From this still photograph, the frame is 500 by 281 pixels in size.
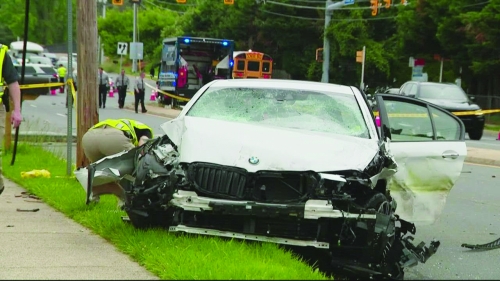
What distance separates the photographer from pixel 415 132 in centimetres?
910

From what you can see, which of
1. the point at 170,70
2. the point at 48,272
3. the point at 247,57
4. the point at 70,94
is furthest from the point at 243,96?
the point at 247,57

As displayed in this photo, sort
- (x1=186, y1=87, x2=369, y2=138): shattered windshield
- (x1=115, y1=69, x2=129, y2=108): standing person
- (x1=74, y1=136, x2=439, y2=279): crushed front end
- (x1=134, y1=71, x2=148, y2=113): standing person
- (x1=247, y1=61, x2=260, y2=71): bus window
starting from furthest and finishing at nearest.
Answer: (x1=247, y1=61, x2=260, y2=71): bus window, (x1=115, y1=69, x2=129, y2=108): standing person, (x1=134, y1=71, x2=148, y2=113): standing person, (x1=186, y1=87, x2=369, y2=138): shattered windshield, (x1=74, y1=136, x2=439, y2=279): crushed front end

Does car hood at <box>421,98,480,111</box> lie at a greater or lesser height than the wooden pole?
lesser

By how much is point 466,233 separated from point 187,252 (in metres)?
4.18

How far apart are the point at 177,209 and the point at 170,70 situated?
113ft

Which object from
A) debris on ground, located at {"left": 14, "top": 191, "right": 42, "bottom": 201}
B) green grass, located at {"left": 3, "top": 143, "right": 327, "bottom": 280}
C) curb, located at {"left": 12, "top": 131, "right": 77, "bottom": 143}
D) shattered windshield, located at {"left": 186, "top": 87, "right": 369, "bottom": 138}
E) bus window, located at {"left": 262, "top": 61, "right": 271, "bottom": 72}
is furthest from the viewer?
bus window, located at {"left": 262, "top": 61, "right": 271, "bottom": 72}

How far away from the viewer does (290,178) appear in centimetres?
690

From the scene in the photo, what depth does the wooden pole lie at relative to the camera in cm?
1130

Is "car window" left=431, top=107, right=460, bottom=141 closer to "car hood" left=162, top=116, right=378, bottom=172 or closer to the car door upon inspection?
the car door

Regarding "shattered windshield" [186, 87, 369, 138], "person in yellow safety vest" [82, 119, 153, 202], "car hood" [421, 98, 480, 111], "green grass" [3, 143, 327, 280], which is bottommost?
"car hood" [421, 98, 480, 111]

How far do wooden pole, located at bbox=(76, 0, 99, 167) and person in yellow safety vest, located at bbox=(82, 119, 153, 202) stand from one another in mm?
2316

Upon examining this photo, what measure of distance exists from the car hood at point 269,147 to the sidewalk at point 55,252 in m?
1.06

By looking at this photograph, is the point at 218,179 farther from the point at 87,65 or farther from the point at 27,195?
the point at 87,65

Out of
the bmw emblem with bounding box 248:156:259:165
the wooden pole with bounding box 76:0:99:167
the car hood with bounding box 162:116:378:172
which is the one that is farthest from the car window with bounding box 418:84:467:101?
the bmw emblem with bounding box 248:156:259:165
